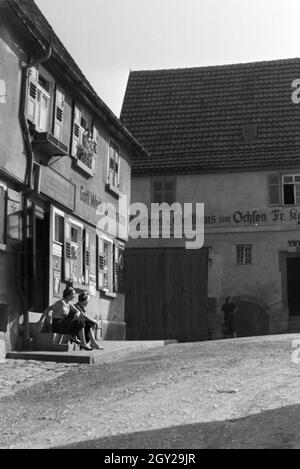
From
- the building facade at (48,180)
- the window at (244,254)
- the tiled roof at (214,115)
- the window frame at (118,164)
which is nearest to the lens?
the building facade at (48,180)

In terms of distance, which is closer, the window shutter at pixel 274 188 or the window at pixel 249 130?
the window shutter at pixel 274 188

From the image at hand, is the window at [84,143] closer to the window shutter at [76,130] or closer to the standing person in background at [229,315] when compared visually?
the window shutter at [76,130]

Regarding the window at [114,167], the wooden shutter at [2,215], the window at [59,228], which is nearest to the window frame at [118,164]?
the window at [114,167]

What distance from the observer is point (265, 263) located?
89.3 ft

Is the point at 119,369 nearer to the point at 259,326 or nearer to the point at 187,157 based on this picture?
the point at 259,326

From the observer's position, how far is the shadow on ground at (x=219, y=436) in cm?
606

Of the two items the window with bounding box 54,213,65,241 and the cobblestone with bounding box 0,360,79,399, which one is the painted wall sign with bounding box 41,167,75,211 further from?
the cobblestone with bounding box 0,360,79,399

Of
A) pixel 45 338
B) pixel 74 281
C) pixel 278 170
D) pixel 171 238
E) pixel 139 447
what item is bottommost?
pixel 139 447

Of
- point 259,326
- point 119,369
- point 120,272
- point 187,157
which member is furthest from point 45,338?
point 187,157

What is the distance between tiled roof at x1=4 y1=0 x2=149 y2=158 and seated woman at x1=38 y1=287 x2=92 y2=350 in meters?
4.85

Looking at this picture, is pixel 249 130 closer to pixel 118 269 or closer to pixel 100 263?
pixel 118 269

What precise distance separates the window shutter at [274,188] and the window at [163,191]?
371 cm

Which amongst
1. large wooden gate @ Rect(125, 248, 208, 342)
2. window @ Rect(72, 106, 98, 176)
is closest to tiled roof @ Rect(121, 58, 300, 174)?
large wooden gate @ Rect(125, 248, 208, 342)

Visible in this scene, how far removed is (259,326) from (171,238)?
4.59 metres
